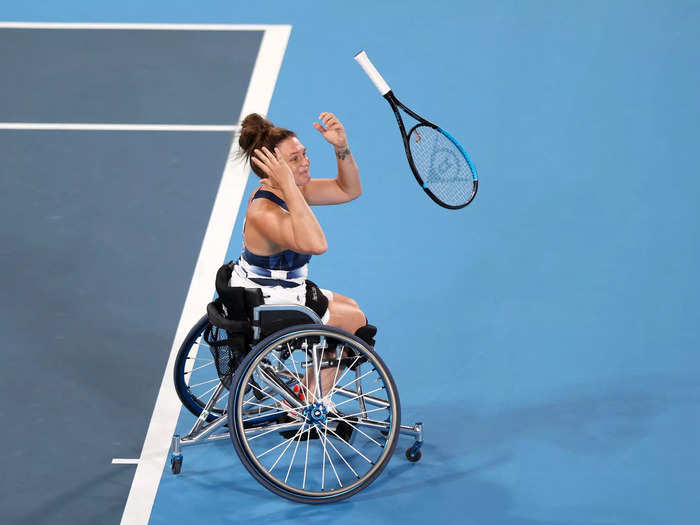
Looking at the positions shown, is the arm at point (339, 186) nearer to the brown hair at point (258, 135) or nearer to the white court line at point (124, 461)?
the brown hair at point (258, 135)

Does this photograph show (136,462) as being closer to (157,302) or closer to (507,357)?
(157,302)

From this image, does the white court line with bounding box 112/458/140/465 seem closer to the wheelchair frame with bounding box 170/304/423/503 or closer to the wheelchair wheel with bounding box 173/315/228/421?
the wheelchair frame with bounding box 170/304/423/503

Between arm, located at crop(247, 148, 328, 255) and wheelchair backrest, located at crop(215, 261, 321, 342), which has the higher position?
arm, located at crop(247, 148, 328, 255)

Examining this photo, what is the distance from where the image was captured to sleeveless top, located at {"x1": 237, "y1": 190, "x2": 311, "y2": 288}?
473cm

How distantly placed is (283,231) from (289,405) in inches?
30.2

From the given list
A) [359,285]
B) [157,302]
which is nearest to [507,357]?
[359,285]

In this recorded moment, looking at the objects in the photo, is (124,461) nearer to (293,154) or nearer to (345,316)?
(345,316)

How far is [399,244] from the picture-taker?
671cm

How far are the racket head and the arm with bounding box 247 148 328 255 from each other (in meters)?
0.73

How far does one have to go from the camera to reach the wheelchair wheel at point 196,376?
5129 millimetres

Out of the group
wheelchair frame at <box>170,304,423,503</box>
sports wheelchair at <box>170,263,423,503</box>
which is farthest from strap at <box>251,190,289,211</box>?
wheelchair frame at <box>170,304,423,503</box>

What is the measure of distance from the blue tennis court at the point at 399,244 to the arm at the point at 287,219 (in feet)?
3.70

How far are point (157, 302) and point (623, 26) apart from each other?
450 centimetres

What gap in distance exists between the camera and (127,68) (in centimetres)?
851
